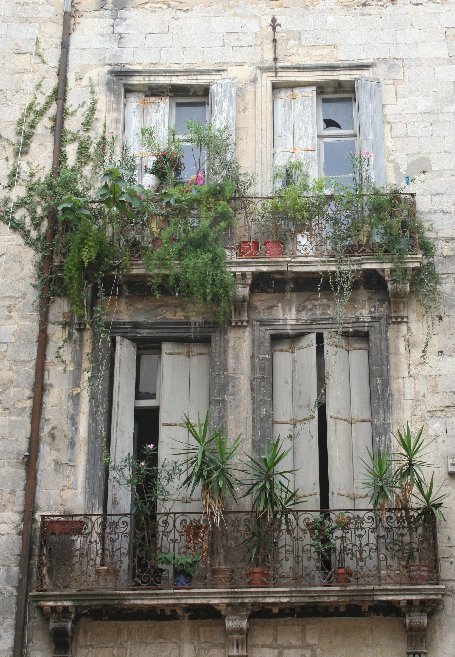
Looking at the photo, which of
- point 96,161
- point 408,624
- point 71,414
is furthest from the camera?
point 96,161

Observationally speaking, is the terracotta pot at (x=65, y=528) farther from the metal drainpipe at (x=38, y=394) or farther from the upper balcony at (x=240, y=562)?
the metal drainpipe at (x=38, y=394)

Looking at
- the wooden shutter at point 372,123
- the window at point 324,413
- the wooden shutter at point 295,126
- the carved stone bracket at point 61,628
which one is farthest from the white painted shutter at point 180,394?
the wooden shutter at point 372,123

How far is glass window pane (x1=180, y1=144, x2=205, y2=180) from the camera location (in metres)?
13.4

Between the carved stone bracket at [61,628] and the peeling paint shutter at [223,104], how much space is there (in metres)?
5.22

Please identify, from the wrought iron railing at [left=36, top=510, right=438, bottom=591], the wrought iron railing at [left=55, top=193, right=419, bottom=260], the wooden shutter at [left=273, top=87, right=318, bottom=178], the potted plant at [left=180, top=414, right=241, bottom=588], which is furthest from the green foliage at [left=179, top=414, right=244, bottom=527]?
the wooden shutter at [left=273, top=87, right=318, bottom=178]

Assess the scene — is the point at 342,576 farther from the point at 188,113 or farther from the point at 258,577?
the point at 188,113

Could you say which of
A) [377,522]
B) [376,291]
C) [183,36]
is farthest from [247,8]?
[377,522]

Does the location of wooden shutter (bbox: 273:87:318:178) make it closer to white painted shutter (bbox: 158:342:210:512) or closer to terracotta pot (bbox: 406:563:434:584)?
white painted shutter (bbox: 158:342:210:512)

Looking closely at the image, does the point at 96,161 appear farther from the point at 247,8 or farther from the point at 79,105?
the point at 247,8

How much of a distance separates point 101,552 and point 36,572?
0.62 metres

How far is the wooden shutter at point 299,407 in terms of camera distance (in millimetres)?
11898

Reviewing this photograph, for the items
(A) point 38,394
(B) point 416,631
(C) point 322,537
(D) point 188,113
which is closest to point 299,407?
(C) point 322,537

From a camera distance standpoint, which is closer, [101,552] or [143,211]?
[101,552]

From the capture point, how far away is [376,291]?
1248 centimetres
